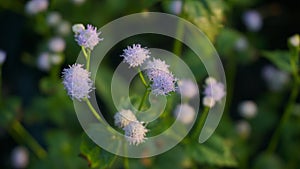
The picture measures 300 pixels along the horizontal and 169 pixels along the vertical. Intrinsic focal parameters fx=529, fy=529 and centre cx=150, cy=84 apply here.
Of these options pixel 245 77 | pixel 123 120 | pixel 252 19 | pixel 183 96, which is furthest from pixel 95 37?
pixel 245 77

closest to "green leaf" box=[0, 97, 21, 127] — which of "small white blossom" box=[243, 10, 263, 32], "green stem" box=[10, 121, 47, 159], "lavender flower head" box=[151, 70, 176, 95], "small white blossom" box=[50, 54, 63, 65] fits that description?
"green stem" box=[10, 121, 47, 159]

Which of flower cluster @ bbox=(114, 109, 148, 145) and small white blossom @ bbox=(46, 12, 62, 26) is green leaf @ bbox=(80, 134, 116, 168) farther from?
small white blossom @ bbox=(46, 12, 62, 26)

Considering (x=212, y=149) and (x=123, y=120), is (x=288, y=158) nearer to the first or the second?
(x=212, y=149)

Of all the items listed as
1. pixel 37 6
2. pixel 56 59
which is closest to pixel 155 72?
pixel 56 59

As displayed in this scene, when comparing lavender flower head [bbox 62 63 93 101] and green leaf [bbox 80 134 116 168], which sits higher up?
lavender flower head [bbox 62 63 93 101]

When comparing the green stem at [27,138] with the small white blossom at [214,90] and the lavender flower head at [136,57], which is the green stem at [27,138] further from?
the lavender flower head at [136,57]

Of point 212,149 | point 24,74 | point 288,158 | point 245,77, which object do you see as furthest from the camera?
point 245,77

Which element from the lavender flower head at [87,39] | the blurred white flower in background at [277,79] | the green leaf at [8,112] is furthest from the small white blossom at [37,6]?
the blurred white flower in background at [277,79]
